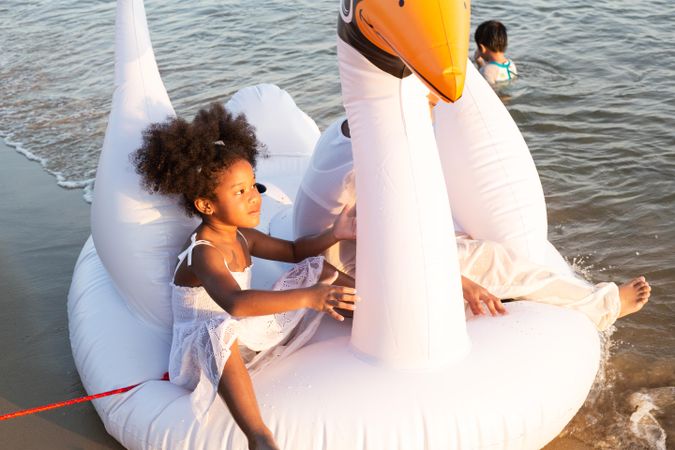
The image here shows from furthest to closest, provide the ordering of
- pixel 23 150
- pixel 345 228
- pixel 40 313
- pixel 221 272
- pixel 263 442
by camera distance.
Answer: pixel 23 150 → pixel 40 313 → pixel 345 228 → pixel 221 272 → pixel 263 442

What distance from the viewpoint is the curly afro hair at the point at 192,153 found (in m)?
2.61

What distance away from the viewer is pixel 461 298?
2.42 meters

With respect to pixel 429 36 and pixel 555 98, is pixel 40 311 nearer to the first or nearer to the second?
pixel 429 36

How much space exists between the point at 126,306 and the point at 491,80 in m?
4.11

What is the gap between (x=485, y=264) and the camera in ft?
9.07

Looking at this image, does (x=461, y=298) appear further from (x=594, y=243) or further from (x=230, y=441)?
(x=594, y=243)

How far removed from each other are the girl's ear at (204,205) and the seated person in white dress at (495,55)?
163 inches

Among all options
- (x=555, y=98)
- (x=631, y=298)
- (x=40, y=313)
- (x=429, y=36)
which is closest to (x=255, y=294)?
(x=429, y=36)

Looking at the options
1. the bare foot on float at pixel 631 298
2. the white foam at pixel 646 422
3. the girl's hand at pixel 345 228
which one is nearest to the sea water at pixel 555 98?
the white foam at pixel 646 422

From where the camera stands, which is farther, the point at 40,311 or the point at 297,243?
the point at 40,311

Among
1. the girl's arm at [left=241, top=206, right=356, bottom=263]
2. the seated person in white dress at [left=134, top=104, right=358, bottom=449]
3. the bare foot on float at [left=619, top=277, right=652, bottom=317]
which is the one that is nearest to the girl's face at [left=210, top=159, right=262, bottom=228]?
the seated person in white dress at [left=134, top=104, right=358, bottom=449]

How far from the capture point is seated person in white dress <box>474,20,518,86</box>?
6457mm

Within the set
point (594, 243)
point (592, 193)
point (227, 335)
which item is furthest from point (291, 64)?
point (227, 335)

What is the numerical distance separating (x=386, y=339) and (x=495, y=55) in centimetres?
455
